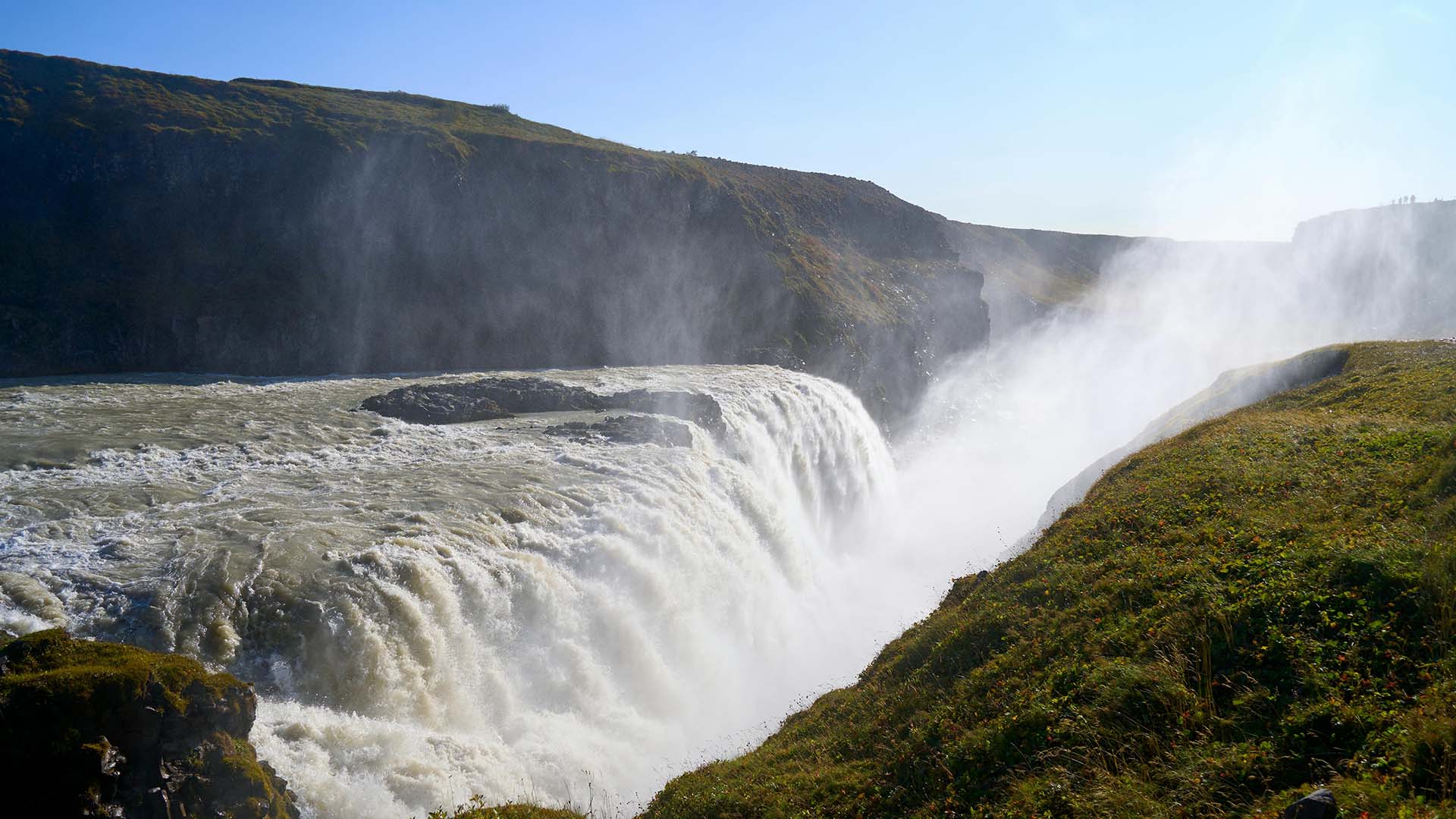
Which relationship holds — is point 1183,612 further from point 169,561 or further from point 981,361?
point 981,361

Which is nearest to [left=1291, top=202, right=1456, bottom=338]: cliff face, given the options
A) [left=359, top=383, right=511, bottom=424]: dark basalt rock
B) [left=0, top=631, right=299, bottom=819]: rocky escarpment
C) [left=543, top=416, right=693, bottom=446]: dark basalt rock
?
[left=543, top=416, right=693, bottom=446]: dark basalt rock

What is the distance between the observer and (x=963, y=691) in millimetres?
8695

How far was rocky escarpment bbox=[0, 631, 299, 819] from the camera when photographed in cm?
684

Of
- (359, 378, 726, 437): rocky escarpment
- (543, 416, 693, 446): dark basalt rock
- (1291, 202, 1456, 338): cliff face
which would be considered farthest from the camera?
(1291, 202, 1456, 338): cliff face

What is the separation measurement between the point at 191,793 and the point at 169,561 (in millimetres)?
6387

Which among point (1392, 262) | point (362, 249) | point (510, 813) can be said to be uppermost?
point (1392, 262)

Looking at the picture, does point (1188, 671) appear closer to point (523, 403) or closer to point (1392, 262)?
point (523, 403)

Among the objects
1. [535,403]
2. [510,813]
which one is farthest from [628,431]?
[510,813]

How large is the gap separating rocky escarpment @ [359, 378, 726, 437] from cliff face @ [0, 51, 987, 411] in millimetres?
13349

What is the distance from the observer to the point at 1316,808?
4477mm

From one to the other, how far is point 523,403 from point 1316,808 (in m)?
30.0

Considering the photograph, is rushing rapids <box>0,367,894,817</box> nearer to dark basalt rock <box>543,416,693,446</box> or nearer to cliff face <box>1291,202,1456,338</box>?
dark basalt rock <box>543,416,693,446</box>

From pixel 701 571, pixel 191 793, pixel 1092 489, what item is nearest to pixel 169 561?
pixel 191 793

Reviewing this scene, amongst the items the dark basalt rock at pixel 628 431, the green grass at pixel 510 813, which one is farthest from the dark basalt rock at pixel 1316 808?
the dark basalt rock at pixel 628 431
